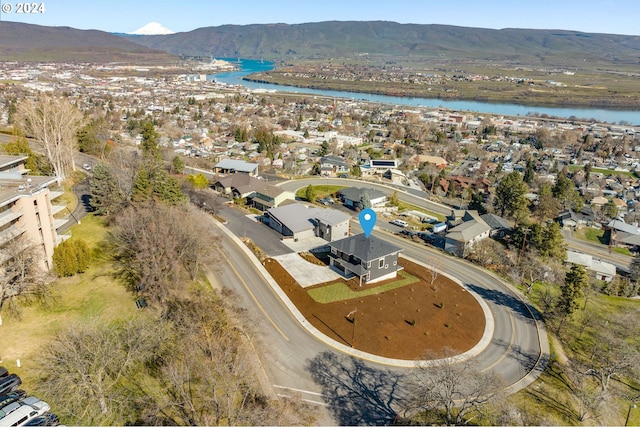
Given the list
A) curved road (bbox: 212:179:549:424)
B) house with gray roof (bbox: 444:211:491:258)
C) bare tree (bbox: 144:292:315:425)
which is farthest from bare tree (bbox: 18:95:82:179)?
house with gray roof (bbox: 444:211:491:258)

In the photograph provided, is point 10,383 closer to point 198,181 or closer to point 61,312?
point 61,312

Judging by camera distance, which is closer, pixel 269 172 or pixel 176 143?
pixel 269 172

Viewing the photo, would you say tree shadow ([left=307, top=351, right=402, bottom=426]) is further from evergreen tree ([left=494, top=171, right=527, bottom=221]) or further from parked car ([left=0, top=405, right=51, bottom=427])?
evergreen tree ([left=494, top=171, right=527, bottom=221])

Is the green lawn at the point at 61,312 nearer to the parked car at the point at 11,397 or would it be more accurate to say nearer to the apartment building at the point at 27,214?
the parked car at the point at 11,397

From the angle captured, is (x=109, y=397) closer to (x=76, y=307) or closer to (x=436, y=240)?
(x=76, y=307)

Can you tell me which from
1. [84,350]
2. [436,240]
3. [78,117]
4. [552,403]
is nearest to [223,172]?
[78,117]

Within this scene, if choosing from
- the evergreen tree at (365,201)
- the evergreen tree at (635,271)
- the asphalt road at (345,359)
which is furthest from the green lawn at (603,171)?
the asphalt road at (345,359)
